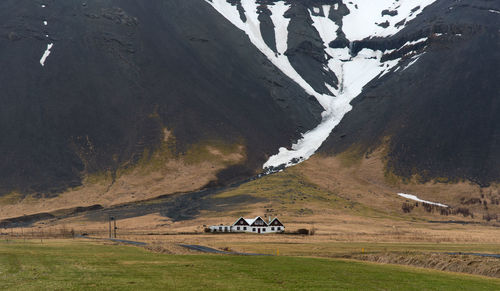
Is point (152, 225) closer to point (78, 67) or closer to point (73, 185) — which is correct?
point (73, 185)

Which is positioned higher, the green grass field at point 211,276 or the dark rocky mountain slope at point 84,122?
the dark rocky mountain slope at point 84,122

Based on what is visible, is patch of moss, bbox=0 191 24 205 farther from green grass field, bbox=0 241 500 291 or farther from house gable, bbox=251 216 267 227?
green grass field, bbox=0 241 500 291

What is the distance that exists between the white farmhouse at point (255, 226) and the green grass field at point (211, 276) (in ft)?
199

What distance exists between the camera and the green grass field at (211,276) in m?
28.3

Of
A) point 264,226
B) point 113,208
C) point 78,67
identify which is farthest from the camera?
point 78,67

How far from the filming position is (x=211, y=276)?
32.3 m

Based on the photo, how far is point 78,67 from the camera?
195500mm

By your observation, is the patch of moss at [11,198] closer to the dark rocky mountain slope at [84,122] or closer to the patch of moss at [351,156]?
the dark rocky mountain slope at [84,122]

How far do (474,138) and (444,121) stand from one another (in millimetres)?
12232

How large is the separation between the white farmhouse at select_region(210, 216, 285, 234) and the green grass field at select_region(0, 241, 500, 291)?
60628 mm

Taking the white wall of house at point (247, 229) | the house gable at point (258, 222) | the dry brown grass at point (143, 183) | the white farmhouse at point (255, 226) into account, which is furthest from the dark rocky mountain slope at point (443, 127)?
the house gable at point (258, 222)

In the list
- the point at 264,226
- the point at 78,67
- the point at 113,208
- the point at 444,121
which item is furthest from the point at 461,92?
the point at 78,67

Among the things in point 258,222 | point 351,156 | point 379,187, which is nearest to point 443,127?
point 351,156

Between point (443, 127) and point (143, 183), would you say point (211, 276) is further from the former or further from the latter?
point (443, 127)
